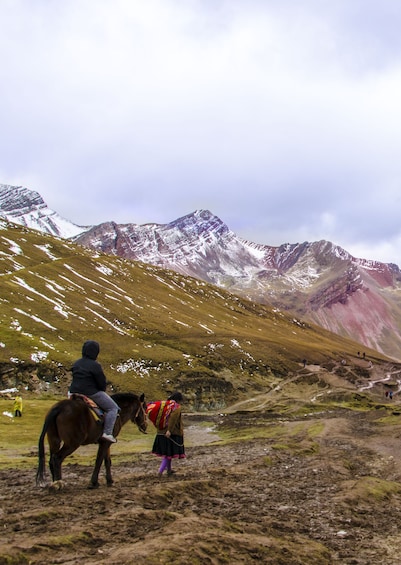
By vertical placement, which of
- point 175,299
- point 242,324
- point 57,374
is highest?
point 175,299

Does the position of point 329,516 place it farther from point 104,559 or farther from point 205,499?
point 104,559

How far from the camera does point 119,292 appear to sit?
15962 cm

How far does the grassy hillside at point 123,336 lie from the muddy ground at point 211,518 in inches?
2563

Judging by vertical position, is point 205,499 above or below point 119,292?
below

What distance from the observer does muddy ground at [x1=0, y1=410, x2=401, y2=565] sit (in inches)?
414

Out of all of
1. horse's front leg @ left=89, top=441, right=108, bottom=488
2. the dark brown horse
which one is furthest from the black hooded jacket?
horse's front leg @ left=89, top=441, right=108, bottom=488

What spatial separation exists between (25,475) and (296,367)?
115 metres


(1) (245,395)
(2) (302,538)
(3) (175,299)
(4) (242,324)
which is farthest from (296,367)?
(2) (302,538)

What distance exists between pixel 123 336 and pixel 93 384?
9683 cm

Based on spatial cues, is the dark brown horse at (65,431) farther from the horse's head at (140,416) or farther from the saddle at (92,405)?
the horse's head at (140,416)

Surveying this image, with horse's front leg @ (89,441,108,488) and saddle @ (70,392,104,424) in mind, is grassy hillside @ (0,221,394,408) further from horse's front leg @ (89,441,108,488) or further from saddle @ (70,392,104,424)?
saddle @ (70,392,104,424)

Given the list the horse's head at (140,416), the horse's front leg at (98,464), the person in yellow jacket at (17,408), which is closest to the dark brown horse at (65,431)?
the horse's front leg at (98,464)

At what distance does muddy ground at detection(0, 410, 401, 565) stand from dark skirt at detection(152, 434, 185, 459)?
3.44 ft

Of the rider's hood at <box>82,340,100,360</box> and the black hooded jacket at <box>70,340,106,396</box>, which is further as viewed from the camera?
the rider's hood at <box>82,340,100,360</box>
